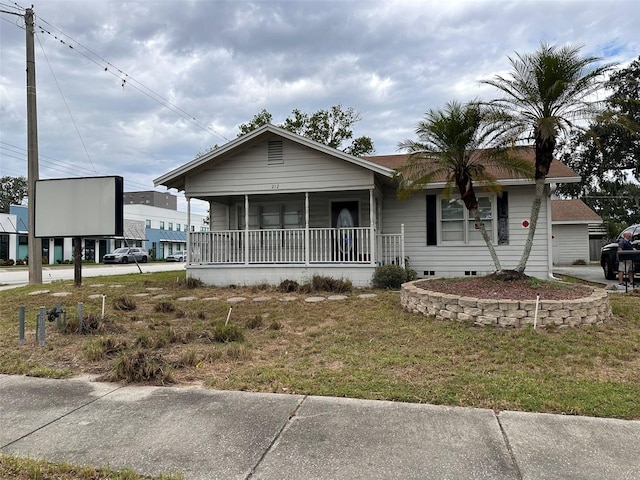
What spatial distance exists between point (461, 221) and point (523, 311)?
6.54 meters

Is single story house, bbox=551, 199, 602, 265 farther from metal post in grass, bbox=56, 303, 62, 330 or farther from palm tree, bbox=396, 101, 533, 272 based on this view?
metal post in grass, bbox=56, 303, 62, 330

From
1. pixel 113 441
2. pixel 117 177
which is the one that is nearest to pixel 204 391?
pixel 113 441

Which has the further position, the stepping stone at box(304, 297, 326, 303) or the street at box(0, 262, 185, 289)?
the street at box(0, 262, 185, 289)

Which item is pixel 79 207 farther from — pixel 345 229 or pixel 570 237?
pixel 570 237

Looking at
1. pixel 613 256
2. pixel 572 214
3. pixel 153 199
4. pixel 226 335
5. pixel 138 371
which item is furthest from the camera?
pixel 153 199

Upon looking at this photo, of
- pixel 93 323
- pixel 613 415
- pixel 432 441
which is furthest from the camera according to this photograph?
pixel 93 323

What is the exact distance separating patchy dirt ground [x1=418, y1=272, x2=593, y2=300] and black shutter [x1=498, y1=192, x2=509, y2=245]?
182 inches

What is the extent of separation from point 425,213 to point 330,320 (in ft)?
21.6

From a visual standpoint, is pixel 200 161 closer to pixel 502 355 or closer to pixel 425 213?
pixel 425 213

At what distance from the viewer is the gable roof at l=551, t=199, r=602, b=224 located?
23.4 meters

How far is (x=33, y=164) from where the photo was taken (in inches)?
523

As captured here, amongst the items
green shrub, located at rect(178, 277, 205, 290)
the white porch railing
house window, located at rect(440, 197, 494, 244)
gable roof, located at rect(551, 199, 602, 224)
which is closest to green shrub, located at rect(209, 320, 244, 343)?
the white porch railing

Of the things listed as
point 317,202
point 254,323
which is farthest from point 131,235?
point 254,323

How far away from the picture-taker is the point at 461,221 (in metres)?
12.4
